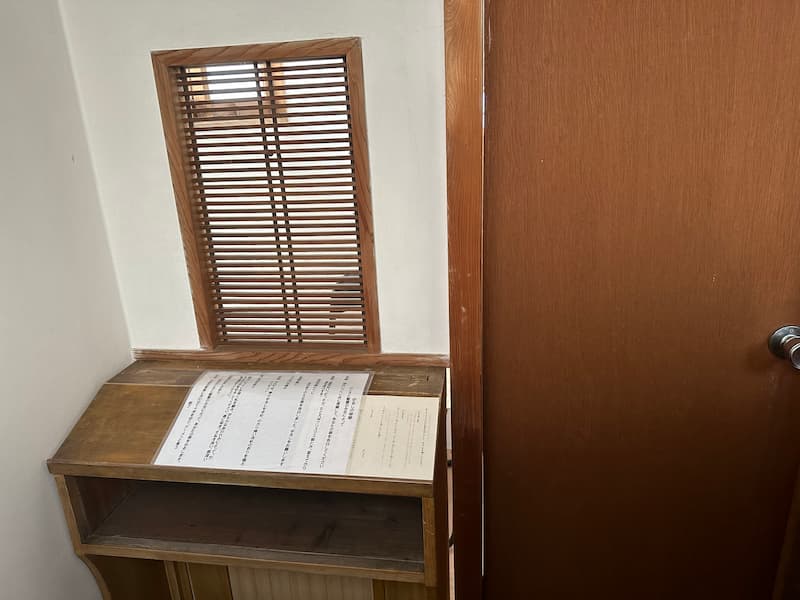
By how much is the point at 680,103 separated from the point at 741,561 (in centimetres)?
125

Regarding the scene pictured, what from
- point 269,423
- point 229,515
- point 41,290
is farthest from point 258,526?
point 41,290

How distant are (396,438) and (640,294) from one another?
68 centimetres

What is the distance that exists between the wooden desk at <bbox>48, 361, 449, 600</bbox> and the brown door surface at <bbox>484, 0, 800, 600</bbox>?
1.04ft

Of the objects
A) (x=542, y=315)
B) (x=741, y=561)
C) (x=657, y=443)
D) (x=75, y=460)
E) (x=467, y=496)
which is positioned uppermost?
(x=542, y=315)

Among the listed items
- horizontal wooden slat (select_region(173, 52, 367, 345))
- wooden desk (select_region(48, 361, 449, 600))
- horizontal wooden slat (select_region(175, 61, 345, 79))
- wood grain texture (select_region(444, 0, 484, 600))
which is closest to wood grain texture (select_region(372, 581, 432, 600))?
wooden desk (select_region(48, 361, 449, 600))

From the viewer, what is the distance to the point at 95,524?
1314 mm

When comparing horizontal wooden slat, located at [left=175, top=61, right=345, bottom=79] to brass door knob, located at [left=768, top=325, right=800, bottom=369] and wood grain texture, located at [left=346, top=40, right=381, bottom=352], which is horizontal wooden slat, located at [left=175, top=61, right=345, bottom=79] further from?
brass door knob, located at [left=768, top=325, right=800, bottom=369]

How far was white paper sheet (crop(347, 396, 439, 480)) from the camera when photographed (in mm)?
1132

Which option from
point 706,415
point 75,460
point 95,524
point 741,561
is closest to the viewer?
point 75,460

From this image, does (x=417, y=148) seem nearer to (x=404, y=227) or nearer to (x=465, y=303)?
(x=404, y=227)

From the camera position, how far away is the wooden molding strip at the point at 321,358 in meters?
1.42

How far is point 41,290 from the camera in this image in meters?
1.22

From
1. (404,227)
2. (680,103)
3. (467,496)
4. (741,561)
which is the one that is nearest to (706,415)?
(741,561)

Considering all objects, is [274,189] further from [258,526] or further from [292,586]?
[292,586]
